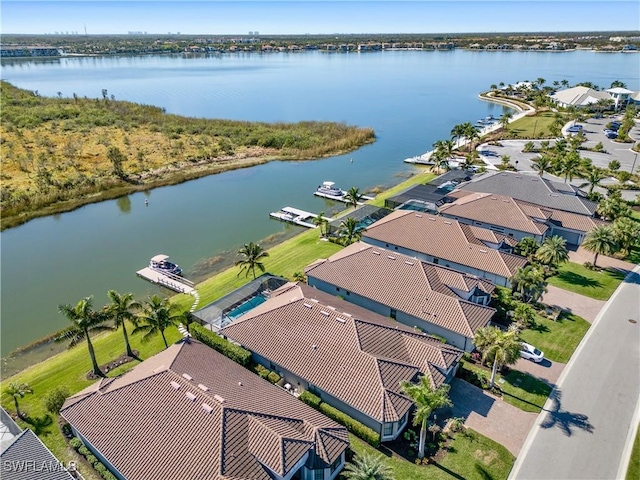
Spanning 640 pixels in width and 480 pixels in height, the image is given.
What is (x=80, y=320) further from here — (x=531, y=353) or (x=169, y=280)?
(x=531, y=353)

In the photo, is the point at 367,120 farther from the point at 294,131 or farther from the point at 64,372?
the point at 64,372

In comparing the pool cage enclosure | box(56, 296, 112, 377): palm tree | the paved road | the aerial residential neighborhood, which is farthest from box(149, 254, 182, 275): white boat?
the paved road

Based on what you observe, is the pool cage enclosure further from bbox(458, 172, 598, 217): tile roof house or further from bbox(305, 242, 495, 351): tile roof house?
bbox(458, 172, 598, 217): tile roof house

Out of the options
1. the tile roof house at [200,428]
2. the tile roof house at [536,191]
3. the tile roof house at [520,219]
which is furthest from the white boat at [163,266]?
the tile roof house at [536,191]

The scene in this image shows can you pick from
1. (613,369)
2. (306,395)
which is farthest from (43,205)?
(613,369)

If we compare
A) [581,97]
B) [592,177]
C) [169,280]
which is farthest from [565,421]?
[581,97]
